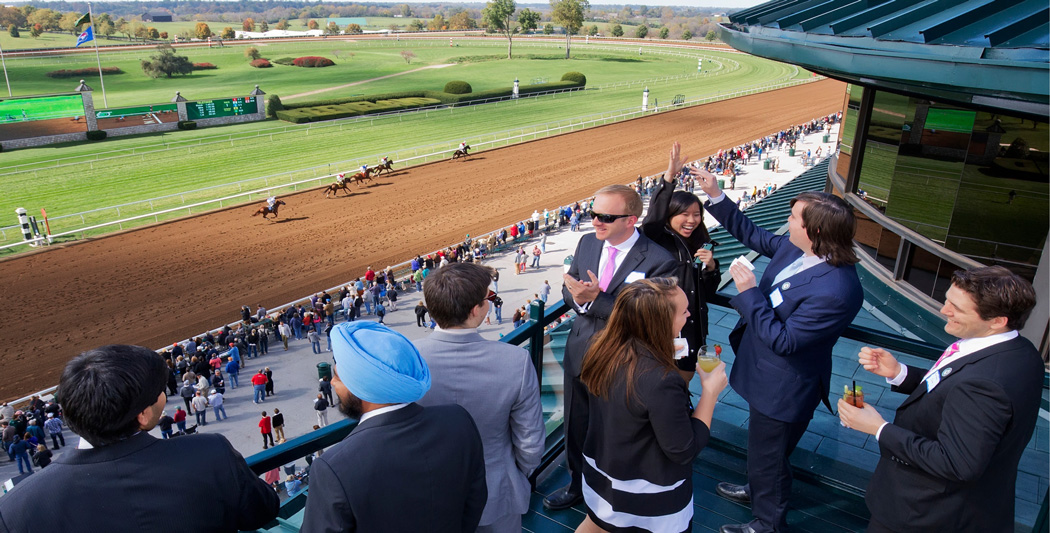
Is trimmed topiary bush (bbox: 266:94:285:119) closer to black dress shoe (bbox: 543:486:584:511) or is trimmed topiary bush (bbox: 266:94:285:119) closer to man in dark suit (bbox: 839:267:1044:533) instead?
black dress shoe (bbox: 543:486:584:511)

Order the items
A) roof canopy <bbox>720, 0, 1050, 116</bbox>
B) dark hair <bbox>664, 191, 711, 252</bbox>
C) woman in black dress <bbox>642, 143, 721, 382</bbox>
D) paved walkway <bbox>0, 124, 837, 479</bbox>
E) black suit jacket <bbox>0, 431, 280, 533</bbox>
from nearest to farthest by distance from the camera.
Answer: black suit jacket <bbox>0, 431, 280, 533</bbox> → roof canopy <bbox>720, 0, 1050, 116</bbox> → woman in black dress <bbox>642, 143, 721, 382</bbox> → dark hair <bbox>664, 191, 711, 252</bbox> → paved walkway <bbox>0, 124, 837, 479</bbox>

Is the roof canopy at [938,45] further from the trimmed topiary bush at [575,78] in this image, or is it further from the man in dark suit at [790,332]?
the trimmed topiary bush at [575,78]

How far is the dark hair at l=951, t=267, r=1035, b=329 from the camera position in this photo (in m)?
2.12

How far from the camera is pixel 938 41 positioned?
142 inches

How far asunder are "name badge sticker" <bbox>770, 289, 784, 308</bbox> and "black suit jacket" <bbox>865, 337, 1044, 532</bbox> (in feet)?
2.37

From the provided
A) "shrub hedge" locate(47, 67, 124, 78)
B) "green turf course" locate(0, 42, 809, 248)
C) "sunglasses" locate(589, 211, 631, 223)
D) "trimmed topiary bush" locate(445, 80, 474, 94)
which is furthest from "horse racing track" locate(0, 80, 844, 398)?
"shrub hedge" locate(47, 67, 124, 78)

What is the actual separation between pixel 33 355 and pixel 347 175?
15876 millimetres

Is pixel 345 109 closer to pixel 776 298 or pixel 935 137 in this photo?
pixel 935 137

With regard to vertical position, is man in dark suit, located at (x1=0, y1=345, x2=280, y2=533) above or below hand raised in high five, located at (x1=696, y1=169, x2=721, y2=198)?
below

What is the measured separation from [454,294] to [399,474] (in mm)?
684

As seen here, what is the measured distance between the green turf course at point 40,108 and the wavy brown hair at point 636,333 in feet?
138

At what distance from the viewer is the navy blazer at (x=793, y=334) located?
2.85 metres

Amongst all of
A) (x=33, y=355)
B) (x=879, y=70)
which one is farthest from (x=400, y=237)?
(x=879, y=70)

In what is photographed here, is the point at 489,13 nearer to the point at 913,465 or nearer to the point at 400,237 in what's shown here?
the point at 400,237
